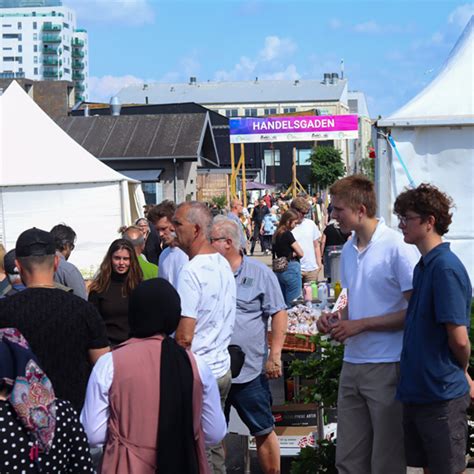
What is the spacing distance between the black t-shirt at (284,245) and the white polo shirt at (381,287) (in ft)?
25.6

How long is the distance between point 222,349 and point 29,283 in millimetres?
1452

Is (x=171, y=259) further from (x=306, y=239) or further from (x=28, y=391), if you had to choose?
(x=306, y=239)

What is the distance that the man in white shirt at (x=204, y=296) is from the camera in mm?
5535

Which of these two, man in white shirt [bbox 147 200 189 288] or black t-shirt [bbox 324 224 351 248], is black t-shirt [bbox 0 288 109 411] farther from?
black t-shirt [bbox 324 224 351 248]

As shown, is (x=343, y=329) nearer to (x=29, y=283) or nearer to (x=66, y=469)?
(x=29, y=283)

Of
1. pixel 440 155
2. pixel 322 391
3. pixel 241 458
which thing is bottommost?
pixel 241 458

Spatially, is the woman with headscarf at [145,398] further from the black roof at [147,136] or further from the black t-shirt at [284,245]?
the black roof at [147,136]

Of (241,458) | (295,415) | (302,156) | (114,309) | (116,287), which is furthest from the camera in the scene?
(302,156)

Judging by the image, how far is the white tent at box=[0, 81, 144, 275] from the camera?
771 inches

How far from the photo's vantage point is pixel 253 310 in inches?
257

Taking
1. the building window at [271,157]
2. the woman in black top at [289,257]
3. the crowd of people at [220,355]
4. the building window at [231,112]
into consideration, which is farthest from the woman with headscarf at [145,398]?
the building window at [231,112]

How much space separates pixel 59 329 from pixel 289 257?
853 centimetres

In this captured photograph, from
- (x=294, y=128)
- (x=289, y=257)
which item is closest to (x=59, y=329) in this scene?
(x=289, y=257)

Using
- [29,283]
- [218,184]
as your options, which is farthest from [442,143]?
[218,184]
